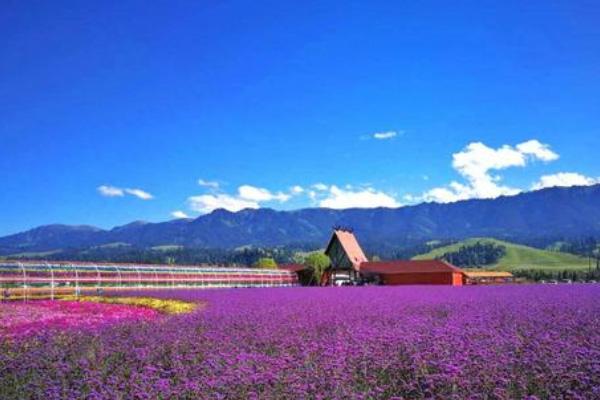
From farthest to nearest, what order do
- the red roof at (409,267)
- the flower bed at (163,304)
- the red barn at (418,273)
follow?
the red roof at (409,267), the red barn at (418,273), the flower bed at (163,304)

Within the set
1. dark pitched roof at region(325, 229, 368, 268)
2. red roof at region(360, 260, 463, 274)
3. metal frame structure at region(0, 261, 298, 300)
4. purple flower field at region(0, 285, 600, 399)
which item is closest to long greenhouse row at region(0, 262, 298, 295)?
metal frame structure at region(0, 261, 298, 300)

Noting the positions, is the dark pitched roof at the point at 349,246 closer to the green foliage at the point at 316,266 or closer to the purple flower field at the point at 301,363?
the green foliage at the point at 316,266

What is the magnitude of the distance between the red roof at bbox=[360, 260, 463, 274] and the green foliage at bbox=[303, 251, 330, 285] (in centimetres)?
520

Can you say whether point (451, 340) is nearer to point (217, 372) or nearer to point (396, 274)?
point (217, 372)

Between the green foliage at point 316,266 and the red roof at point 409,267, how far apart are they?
5.20 m

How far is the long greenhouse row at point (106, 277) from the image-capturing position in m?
29.5

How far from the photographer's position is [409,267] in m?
67.7

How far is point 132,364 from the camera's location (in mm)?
7961

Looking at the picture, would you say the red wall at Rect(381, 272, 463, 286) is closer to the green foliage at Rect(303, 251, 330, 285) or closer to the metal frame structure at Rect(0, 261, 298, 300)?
the green foliage at Rect(303, 251, 330, 285)

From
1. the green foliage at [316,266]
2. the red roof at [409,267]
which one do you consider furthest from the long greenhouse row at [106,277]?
the red roof at [409,267]

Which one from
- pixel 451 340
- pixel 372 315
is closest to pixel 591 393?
pixel 451 340

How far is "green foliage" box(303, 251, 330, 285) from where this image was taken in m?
70.9

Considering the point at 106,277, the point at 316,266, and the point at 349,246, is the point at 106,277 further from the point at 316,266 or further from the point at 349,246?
the point at 349,246

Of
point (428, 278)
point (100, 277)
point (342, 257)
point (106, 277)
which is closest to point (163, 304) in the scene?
point (100, 277)
